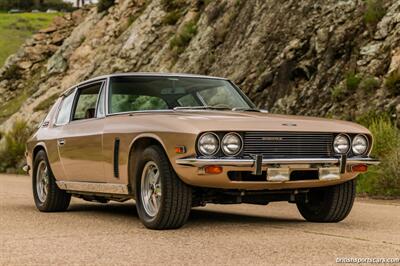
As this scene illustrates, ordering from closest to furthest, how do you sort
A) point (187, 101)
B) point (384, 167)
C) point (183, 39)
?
point (187, 101) < point (384, 167) < point (183, 39)

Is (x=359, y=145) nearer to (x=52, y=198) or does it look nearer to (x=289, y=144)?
(x=289, y=144)

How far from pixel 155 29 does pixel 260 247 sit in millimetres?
23328

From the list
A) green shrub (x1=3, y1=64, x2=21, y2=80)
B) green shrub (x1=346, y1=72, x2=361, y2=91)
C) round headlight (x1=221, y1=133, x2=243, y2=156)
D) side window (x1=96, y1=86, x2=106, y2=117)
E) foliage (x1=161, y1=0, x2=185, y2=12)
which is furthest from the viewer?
green shrub (x1=3, y1=64, x2=21, y2=80)

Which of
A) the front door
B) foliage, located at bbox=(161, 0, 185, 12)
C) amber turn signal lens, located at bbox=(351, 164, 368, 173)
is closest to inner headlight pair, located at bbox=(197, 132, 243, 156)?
amber turn signal lens, located at bbox=(351, 164, 368, 173)

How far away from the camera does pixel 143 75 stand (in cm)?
886

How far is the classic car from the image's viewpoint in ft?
23.0

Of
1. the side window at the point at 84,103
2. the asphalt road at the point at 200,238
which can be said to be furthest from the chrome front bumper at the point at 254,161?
the side window at the point at 84,103

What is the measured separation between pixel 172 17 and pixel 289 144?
21817 millimetres

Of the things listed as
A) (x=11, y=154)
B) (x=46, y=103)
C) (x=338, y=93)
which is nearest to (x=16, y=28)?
(x=46, y=103)

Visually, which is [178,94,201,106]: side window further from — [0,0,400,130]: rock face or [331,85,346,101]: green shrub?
[331,85,346,101]: green shrub

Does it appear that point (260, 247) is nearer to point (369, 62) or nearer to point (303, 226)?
point (303, 226)

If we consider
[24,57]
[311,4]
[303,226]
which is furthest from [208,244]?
[24,57]

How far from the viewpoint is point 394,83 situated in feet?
50.7

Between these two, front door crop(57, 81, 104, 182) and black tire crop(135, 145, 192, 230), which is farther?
front door crop(57, 81, 104, 182)
